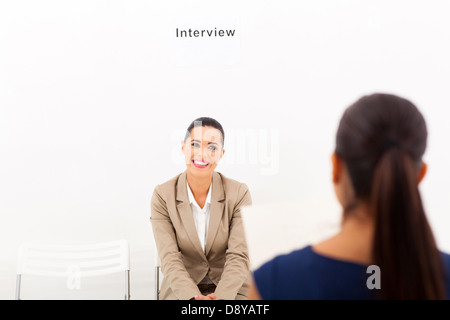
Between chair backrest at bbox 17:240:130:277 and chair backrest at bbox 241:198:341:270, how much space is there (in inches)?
20.3

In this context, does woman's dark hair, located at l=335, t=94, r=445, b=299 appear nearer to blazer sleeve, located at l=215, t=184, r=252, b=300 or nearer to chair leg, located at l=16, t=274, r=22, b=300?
blazer sleeve, located at l=215, t=184, r=252, b=300

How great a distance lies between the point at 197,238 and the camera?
1.65m

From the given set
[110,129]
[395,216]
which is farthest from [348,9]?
[110,129]

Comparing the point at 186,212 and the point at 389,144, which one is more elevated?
the point at 389,144

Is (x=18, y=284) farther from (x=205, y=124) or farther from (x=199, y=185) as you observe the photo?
(x=205, y=124)

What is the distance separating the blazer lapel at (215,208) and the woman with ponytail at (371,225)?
1.46 feet

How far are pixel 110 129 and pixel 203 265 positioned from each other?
659 mm

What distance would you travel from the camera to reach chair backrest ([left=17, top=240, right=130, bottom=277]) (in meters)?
1.70

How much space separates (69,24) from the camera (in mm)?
1720

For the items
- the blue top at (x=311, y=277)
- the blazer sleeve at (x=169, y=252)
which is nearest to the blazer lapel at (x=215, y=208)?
the blazer sleeve at (x=169, y=252)

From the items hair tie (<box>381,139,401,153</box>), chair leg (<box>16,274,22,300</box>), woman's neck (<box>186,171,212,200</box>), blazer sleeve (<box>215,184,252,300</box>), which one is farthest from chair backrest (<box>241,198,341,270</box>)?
chair leg (<box>16,274,22,300</box>)

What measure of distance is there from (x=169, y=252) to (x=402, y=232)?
0.86 m

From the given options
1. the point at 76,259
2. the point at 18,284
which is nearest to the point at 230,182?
the point at 76,259

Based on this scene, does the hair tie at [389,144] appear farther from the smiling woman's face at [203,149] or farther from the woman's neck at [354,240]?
the smiling woman's face at [203,149]
